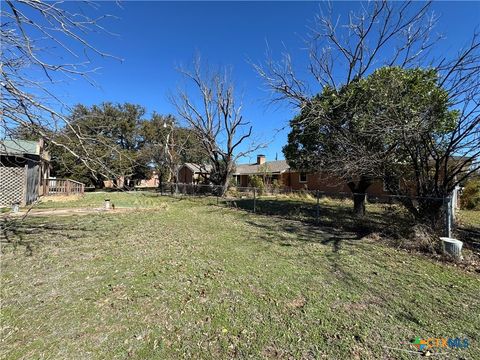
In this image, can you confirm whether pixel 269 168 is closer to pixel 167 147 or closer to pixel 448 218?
pixel 167 147

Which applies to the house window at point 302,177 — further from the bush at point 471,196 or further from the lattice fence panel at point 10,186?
the lattice fence panel at point 10,186

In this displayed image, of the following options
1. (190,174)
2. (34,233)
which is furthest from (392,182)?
(190,174)

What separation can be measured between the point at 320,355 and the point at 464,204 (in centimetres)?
1806

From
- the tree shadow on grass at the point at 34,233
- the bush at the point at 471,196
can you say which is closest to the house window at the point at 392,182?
the tree shadow on grass at the point at 34,233

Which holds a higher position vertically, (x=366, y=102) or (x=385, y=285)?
(x=366, y=102)

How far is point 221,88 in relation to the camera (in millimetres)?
20500

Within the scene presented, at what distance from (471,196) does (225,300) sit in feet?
58.4

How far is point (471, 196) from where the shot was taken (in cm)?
1497

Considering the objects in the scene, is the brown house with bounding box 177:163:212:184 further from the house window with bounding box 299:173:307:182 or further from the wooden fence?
the wooden fence

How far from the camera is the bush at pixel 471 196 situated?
14669 mm

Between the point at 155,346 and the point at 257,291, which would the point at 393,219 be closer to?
the point at 257,291

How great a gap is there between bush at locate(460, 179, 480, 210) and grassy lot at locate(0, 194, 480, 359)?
1325 cm

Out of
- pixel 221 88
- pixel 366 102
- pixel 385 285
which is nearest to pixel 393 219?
pixel 366 102

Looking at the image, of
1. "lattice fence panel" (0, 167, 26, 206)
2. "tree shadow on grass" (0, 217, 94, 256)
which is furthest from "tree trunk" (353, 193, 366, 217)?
"lattice fence panel" (0, 167, 26, 206)
